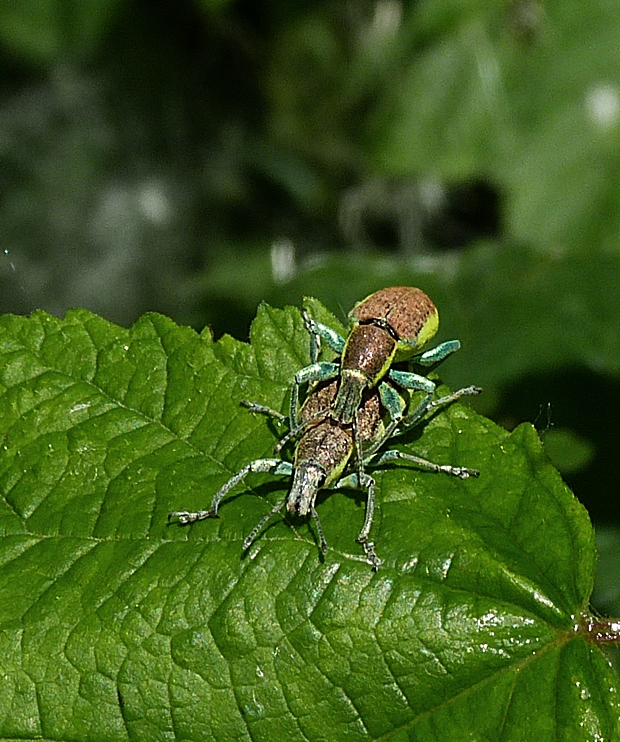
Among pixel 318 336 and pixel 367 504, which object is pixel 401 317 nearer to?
pixel 318 336

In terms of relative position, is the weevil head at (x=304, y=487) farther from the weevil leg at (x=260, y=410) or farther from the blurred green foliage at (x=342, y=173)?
the blurred green foliage at (x=342, y=173)

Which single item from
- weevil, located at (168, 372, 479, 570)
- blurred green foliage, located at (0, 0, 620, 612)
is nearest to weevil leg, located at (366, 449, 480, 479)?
weevil, located at (168, 372, 479, 570)

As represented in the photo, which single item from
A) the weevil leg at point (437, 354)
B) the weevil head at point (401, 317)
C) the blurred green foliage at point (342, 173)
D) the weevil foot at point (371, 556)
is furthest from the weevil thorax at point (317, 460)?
the blurred green foliage at point (342, 173)

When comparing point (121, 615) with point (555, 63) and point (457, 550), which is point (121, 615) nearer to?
point (457, 550)

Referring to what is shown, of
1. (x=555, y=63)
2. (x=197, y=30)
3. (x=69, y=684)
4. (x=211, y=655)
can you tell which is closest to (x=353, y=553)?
(x=211, y=655)

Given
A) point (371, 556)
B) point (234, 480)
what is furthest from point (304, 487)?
point (371, 556)

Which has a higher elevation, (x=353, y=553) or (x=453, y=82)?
(x=453, y=82)
